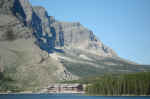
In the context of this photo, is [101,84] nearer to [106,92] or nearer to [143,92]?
[106,92]

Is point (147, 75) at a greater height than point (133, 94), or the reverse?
point (147, 75)

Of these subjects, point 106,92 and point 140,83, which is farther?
point 106,92

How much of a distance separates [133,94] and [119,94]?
9.54 metres

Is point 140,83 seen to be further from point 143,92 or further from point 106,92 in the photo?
point 106,92

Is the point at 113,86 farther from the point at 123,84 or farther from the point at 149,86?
the point at 149,86

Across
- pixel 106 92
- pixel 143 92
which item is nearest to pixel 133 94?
pixel 143 92

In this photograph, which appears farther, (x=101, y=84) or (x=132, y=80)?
(x=101, y=84)

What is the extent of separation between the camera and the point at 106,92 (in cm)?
19725

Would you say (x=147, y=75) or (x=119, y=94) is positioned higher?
(x=147, y=75)

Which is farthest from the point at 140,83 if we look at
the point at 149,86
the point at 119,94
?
the point at 119,94

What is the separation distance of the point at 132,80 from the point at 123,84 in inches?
243

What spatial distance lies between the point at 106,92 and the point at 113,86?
8856 millimetres

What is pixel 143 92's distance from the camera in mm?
180625

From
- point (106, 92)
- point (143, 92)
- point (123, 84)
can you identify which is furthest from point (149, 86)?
point (106, 92)
